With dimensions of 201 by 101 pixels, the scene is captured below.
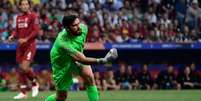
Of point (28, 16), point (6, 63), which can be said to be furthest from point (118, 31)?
point (28, 16)

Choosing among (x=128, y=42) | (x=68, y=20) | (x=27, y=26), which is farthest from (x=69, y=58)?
(x=128, y=42)

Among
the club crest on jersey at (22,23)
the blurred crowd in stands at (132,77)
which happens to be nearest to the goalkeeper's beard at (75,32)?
the club crest on jersey at (22,23)

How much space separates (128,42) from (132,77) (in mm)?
1324

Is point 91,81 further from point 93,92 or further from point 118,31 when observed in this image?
point 118,31

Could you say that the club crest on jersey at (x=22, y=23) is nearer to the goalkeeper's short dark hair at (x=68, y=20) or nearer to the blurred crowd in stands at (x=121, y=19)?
the goalkeeper's short dark hair at (x=68, y=20)

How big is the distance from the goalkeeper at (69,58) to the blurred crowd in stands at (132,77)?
446 inches

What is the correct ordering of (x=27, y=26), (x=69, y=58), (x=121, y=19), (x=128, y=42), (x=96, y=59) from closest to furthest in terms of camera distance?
(x=96, y=59), (x=69, y=58), (x=27, y=26), (x=128, y=42), (x=121, y=19)

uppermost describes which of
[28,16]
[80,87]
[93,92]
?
[28,16]

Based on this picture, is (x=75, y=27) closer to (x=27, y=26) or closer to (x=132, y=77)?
(x=27, y=26)

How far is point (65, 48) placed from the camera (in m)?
9.39

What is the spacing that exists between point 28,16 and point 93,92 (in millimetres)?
5220

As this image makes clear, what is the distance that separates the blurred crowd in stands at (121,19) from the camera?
21531mm

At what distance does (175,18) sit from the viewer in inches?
944

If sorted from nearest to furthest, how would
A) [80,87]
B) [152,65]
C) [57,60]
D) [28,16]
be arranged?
[57,60]
[28,16]
[80,87]
[152,65]
